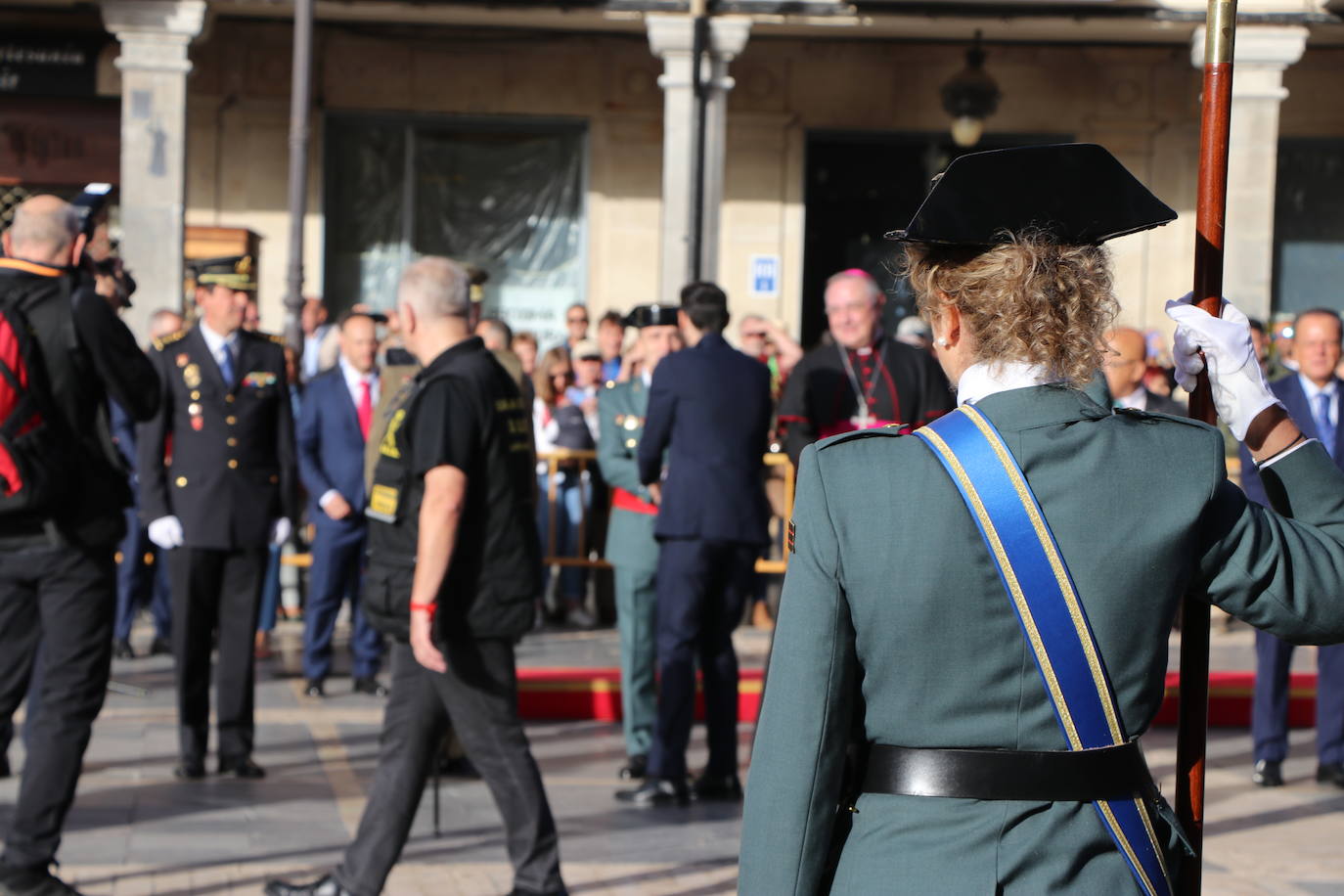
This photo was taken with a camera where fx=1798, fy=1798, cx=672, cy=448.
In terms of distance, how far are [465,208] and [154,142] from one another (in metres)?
4.04

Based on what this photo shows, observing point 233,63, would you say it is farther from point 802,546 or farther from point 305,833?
point 802,546

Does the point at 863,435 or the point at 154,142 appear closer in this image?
the point at 863,435

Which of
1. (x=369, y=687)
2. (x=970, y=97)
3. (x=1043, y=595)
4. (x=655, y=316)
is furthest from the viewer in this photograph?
(x=970, y=97)

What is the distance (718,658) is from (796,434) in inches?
43.5

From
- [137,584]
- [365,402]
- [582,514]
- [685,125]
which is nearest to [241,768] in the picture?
[365,402]

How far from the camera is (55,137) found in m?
17.8

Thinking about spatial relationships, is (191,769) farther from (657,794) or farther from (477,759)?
(477,759)

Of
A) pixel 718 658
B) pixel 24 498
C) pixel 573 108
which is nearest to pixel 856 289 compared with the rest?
pixel 718 658

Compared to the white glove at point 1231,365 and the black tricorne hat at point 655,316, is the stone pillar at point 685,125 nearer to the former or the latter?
the black tricorne hat at point 655,316

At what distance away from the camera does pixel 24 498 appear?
539 cm

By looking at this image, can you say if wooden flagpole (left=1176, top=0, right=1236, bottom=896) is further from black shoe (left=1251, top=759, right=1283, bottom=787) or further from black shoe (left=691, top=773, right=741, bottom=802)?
black shoe (left=1251, top=759, right=1283, bottom=787)

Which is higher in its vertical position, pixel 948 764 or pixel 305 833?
pixel 948 764

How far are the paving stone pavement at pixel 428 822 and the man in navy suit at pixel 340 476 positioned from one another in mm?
664

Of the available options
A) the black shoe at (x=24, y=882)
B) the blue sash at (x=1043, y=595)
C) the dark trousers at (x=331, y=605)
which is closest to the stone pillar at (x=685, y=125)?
the dark trousers at (x=331, y=605)
